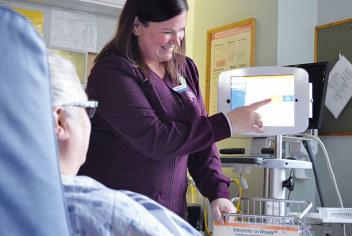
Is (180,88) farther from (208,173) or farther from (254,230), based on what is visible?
(254,230)

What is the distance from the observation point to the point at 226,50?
297 centimetres

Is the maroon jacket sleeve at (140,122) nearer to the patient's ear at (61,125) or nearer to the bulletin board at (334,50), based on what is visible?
the patient's ear at (61,125)

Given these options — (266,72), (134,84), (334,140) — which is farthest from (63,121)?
(334,140)

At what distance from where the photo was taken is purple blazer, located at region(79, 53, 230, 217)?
1.24m

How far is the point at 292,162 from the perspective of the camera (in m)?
1.58

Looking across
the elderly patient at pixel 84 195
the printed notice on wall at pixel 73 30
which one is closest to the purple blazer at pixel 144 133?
the elderly patient at pixel 84 195

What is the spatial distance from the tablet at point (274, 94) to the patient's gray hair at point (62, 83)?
855 millimetres

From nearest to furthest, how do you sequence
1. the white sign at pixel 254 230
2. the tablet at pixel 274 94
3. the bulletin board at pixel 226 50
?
1. the white sign at pixel 254 230
2. the tablet at pixel 274 94
3. the bulletin board at pixel 226 50

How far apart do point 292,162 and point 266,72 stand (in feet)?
1.03

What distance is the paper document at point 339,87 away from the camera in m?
2.52

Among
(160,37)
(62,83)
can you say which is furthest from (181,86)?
(62,83)

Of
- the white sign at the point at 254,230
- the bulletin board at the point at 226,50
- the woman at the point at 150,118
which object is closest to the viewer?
the white sign at the point at 254,230

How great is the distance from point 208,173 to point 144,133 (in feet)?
1.06

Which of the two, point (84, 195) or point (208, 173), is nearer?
point (84, 195)
